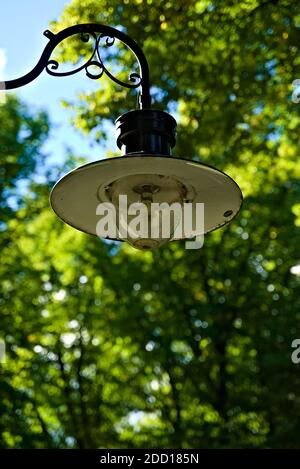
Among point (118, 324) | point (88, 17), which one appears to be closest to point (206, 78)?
point (88, 17)

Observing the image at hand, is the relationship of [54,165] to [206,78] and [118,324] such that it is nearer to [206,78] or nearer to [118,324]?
[118,324]

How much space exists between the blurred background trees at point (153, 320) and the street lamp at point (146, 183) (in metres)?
6.19

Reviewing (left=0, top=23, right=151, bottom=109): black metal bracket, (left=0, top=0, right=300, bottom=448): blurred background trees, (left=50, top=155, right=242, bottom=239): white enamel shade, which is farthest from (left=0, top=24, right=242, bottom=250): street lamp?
(left=0, top=0, right=300, bottom=448): blurred background trees

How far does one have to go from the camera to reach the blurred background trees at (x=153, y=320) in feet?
43.5

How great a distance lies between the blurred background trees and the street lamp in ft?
20.3

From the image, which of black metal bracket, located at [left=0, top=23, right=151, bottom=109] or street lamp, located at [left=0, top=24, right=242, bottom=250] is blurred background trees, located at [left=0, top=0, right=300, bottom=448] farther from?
street lamp, located at [left=0, top=24, right=242, bottom=250]

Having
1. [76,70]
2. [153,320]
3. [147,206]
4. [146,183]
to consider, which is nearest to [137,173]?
[146,183]

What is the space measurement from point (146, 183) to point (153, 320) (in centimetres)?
1234

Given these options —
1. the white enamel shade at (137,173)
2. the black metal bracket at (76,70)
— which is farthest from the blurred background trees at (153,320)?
the white enamel shade at (137,173)

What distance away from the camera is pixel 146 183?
3.08 meters

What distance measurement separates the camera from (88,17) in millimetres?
7570

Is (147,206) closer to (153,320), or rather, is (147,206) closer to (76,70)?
(76,70)

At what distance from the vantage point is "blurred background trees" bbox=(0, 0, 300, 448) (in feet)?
43.5
